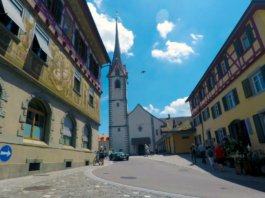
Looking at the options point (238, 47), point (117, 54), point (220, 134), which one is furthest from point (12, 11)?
point (117, 54)

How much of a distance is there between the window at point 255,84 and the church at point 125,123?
39035mm

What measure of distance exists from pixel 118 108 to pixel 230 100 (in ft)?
124

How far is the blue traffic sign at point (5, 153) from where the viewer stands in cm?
Answer: 738

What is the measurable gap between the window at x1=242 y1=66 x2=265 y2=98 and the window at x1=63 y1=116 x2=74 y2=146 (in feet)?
44.3

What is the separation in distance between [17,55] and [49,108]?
3.57 meters

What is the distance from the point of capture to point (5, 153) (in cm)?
754

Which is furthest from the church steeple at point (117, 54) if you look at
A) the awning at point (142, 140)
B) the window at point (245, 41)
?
the window at point (245, 41)

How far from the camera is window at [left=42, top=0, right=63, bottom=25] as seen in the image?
1186 cm

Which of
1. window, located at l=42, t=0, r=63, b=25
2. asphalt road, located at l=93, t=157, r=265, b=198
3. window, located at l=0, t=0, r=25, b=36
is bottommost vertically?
asphalt road, located at l=93, t=157, r=265, b=198

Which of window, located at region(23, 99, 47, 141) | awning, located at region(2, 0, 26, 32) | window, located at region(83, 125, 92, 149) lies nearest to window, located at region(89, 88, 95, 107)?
window, located at region(83, 125, 92, 149)

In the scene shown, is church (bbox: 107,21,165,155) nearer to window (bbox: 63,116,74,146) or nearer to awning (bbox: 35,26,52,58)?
window (bbox: 63,116,74,146)

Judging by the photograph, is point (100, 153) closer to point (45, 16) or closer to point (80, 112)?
point (80, 112)

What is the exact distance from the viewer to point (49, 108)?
439 inches

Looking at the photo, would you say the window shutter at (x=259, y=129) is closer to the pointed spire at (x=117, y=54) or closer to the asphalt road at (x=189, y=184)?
the asphalt road at (x=189, y=184)
